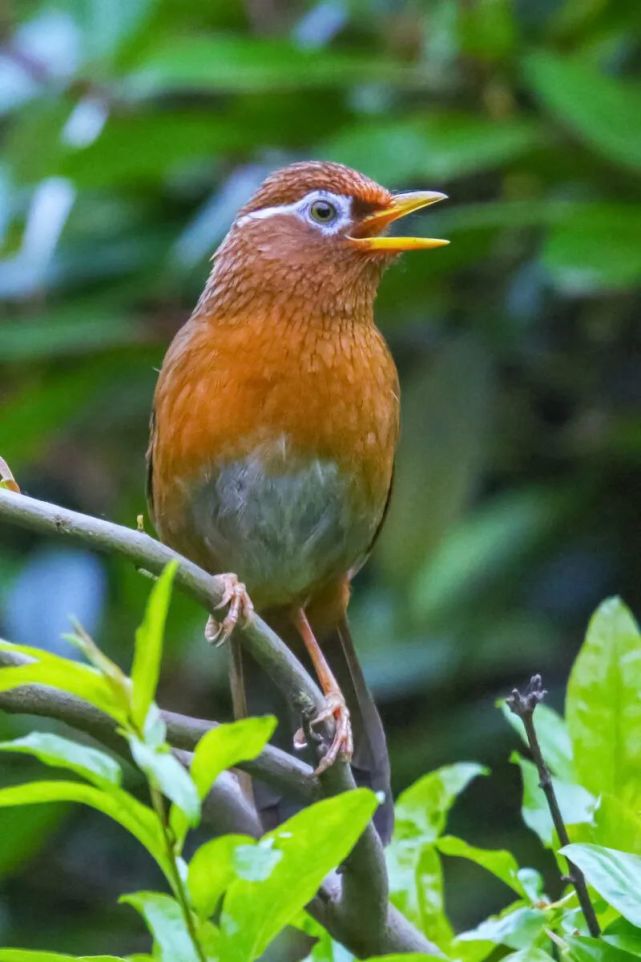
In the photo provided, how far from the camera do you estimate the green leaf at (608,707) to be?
7.34 ft

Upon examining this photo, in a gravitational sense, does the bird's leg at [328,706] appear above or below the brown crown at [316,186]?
below

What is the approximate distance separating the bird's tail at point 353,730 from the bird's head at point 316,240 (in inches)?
28.5

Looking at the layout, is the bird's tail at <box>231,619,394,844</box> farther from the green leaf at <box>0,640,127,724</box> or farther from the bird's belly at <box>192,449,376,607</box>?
the green leaf at <box>0,640,127,724</box>

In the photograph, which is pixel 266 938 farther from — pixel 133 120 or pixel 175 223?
pixel 175 223

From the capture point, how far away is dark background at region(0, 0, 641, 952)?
459 centimetres

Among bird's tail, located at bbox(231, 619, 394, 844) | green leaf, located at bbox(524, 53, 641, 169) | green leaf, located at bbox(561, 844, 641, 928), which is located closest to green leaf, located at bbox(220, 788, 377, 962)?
green leaf, located at bbox(561, 844, 641, 928)

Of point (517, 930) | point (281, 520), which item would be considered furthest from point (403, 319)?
point (517, 930)

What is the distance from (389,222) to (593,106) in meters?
1.17

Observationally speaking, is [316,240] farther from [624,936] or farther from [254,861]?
[254,861]

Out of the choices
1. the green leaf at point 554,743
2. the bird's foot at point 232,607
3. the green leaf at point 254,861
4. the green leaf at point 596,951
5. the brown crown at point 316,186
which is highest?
the brown crown at point 316,186

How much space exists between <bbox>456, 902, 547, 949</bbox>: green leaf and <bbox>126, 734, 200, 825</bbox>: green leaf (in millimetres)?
757

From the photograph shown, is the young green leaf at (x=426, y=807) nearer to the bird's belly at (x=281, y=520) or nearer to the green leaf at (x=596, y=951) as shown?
the green leaf at (x=596, y=951)

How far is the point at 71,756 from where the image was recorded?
1.49 meters

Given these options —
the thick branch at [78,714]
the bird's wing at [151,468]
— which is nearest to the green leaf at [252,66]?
the bird's wing at [151,468]
